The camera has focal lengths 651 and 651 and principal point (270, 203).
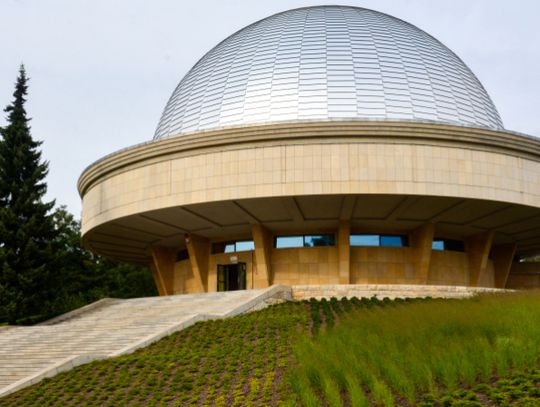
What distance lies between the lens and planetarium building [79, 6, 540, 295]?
25.6m

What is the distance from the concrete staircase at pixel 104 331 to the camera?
1625cm

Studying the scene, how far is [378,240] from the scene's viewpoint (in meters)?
31.0

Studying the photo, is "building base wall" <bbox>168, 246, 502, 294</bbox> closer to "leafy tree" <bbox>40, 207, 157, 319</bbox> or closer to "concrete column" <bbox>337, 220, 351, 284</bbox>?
"concrete column" <bbox>337, 220, 351, 284</bbox>

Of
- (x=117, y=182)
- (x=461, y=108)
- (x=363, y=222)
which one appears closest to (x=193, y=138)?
(x=117, y=182)

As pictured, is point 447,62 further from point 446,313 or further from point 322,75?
point 446,313

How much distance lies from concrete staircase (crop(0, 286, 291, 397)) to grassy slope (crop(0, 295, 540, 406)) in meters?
0.70

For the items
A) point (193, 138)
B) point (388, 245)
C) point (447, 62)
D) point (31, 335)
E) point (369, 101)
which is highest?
point (447, 62)

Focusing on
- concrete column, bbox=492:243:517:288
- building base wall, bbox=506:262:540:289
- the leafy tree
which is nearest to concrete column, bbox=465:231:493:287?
concrete column, bbox=492:243:517:288

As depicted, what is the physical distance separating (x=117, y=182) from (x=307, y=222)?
8.86 meters

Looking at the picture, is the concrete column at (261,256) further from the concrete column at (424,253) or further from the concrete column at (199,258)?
the concrete column at (424,253)

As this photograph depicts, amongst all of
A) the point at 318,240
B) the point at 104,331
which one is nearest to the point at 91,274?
the point at 318,240

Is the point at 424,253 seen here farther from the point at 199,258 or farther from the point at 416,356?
the point at 416,356

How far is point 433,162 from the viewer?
2559 centimetres

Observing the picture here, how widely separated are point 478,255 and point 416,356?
22.3 m
